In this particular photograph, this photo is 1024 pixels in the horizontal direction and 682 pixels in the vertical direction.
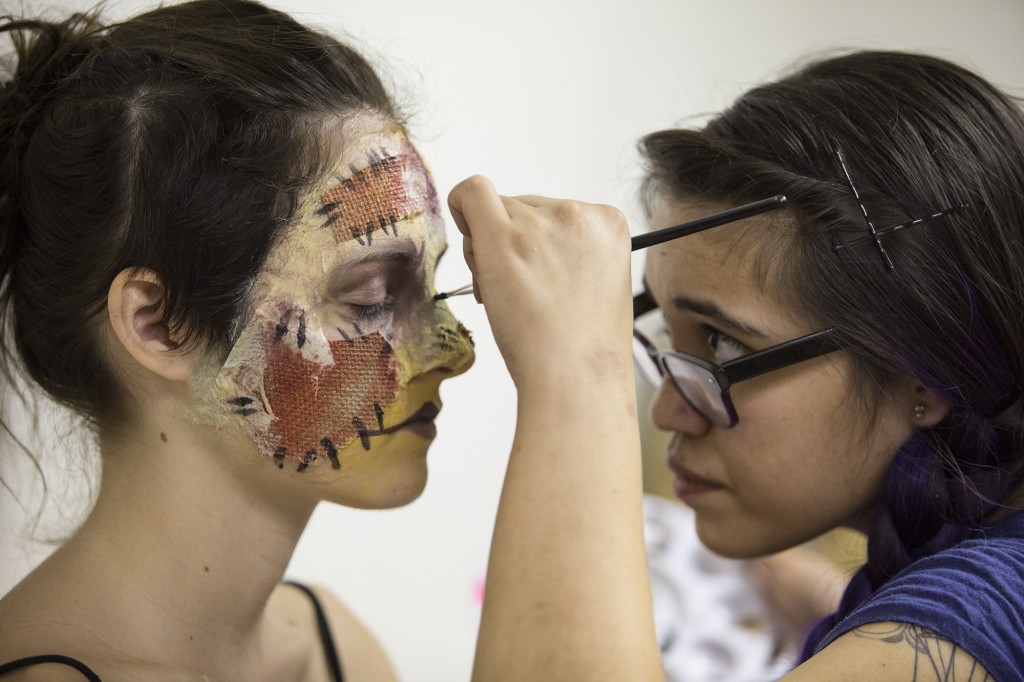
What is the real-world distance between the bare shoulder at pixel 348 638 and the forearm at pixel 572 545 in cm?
Answer: 69

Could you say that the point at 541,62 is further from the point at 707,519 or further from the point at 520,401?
the point at 520,401

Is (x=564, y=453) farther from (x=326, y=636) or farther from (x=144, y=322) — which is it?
(x=326, y=636)

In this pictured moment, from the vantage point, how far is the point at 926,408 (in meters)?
1.07

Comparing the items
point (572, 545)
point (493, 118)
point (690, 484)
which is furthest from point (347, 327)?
point (493, 118)

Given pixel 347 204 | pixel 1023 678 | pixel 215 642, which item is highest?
pixel 347 204

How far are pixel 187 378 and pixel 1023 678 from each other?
0.84m

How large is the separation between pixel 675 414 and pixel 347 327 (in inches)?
17.6

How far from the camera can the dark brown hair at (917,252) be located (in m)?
1.02

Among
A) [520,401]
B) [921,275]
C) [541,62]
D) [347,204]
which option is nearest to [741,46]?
[541,62]

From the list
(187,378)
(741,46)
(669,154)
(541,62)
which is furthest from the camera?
(741,46)

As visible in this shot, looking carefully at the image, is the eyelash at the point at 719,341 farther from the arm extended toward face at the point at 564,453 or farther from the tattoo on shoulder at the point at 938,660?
the tattoo on shoulder at the point at 938,660

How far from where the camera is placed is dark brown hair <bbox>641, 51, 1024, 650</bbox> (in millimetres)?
1018

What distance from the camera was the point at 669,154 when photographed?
116 centimetres

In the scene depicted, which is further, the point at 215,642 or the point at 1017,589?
the point at 215,642
